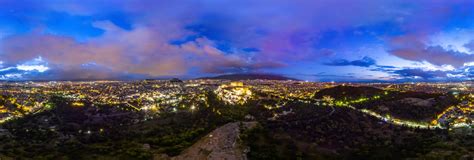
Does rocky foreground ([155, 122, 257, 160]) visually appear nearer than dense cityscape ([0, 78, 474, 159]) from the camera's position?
Yes

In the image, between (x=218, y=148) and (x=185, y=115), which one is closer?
(x=218, y=148)

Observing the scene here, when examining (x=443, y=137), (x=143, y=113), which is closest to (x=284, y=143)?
(x=443, y=137)

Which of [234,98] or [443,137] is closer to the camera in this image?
[443,137]

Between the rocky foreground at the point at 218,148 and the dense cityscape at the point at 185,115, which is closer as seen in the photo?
the rocky foreground at the point at 218,148

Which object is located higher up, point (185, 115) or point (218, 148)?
point (185, 115)

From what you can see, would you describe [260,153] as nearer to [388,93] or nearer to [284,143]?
[284,143]

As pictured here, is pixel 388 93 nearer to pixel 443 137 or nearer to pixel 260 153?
pixel 443 137

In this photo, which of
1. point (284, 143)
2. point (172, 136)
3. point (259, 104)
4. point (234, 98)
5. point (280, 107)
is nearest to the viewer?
point (284, 143)

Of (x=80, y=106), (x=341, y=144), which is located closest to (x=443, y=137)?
(x=341, y=144)

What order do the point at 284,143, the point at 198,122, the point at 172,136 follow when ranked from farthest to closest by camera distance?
1. the point at 198,122
2. the point at 172,136
3. the point at 284,143
